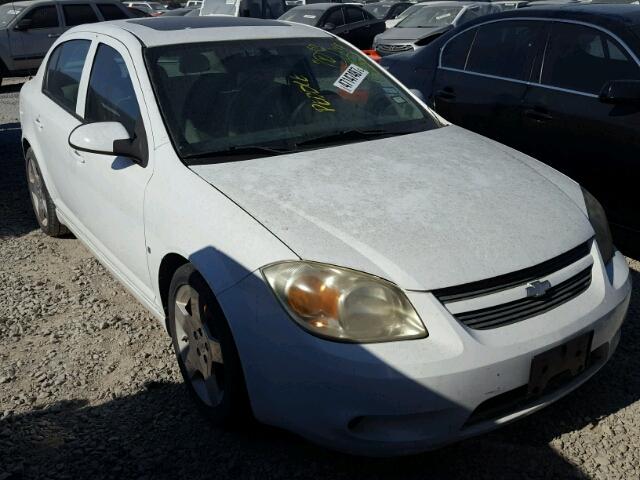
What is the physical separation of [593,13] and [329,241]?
10.3 feet

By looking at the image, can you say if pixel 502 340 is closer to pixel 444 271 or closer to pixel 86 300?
pixel 444 271

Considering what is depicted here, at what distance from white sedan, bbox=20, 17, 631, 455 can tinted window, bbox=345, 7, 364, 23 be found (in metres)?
13.8

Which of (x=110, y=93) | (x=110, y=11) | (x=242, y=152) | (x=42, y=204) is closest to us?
(x=242, y=152)

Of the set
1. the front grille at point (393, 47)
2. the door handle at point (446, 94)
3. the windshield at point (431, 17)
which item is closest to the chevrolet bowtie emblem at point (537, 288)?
the door handle at point (446, 94)

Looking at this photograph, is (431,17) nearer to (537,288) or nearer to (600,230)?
(600,230)

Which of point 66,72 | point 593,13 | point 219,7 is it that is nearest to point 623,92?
point 593,13

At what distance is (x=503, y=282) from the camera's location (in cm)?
235

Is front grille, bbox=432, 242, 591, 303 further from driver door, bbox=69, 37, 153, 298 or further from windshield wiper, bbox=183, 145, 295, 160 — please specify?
driver door, bbox=69, 37, 153, 298

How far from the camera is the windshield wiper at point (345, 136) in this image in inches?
126

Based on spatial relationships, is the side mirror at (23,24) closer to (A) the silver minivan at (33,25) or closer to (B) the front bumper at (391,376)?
(A) the silver minivan at (33,25)

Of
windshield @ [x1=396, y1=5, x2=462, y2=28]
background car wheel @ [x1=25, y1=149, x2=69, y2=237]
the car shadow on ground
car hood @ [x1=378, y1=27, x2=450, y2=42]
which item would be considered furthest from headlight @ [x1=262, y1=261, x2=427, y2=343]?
windshield @ [x1=396, y1=5, x2=462, y2=28]

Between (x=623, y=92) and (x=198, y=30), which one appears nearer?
(x=198, y=30)

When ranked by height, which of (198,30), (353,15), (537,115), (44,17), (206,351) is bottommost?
(353,15)

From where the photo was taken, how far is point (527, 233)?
254 cm
